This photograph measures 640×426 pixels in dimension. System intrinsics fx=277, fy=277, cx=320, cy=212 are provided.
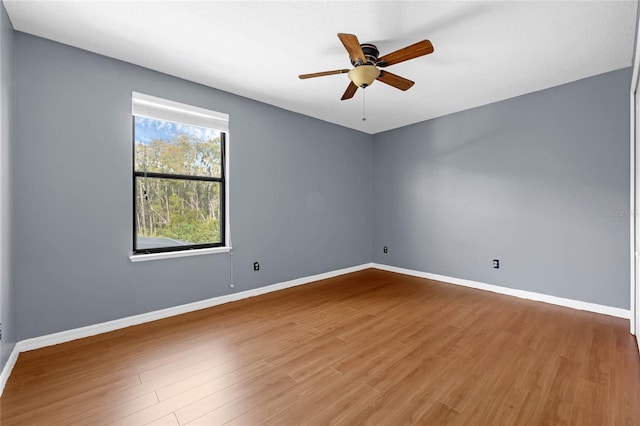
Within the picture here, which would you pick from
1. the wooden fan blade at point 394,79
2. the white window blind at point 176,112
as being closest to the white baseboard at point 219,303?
the white window blind at point 176,112

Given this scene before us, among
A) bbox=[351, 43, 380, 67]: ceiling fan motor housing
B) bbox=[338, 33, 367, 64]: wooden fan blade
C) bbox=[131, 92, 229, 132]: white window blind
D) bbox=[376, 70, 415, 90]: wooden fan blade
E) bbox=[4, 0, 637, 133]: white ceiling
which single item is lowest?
bbox=[131, 92, 229, 132]: white window blind

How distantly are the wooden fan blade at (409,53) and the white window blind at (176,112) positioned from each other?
2.00 meters

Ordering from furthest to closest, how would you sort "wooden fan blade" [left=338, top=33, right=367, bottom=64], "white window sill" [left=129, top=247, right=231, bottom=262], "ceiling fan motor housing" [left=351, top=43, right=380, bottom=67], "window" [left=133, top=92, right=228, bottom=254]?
"window" [left=133, top=92, right=228, bottom=254], "white window sill" [left=129, top=247, right=231, bottom=262], "ceiling fan motor housing" [left=351, top=43, right=380, bottom=67], "wooden fan blade" [left=338, top=33, right=367, bottom=64]

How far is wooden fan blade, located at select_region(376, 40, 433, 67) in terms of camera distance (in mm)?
2006

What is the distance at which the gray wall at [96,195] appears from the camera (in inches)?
90.3

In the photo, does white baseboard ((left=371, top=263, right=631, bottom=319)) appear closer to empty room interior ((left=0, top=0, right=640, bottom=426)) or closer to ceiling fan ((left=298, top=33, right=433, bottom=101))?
empty room interior ((left=0, top=0, right=640, bottom=426))

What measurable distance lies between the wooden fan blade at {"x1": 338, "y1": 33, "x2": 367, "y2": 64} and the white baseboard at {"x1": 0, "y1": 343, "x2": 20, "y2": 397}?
316 cm

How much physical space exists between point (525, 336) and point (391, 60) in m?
2.70

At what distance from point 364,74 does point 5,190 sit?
2.85 meters

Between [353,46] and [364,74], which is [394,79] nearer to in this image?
[364,74]

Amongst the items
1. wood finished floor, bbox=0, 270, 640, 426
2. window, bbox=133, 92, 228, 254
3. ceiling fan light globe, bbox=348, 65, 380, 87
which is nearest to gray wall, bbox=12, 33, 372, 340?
window, bbox=133, 92, 228, 254

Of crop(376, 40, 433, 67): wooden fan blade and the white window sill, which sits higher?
crop(376, 40, 433, 67): wooden fan blade

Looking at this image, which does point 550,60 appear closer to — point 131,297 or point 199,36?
point 199,36

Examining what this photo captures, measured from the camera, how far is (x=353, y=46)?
2.03 meters
